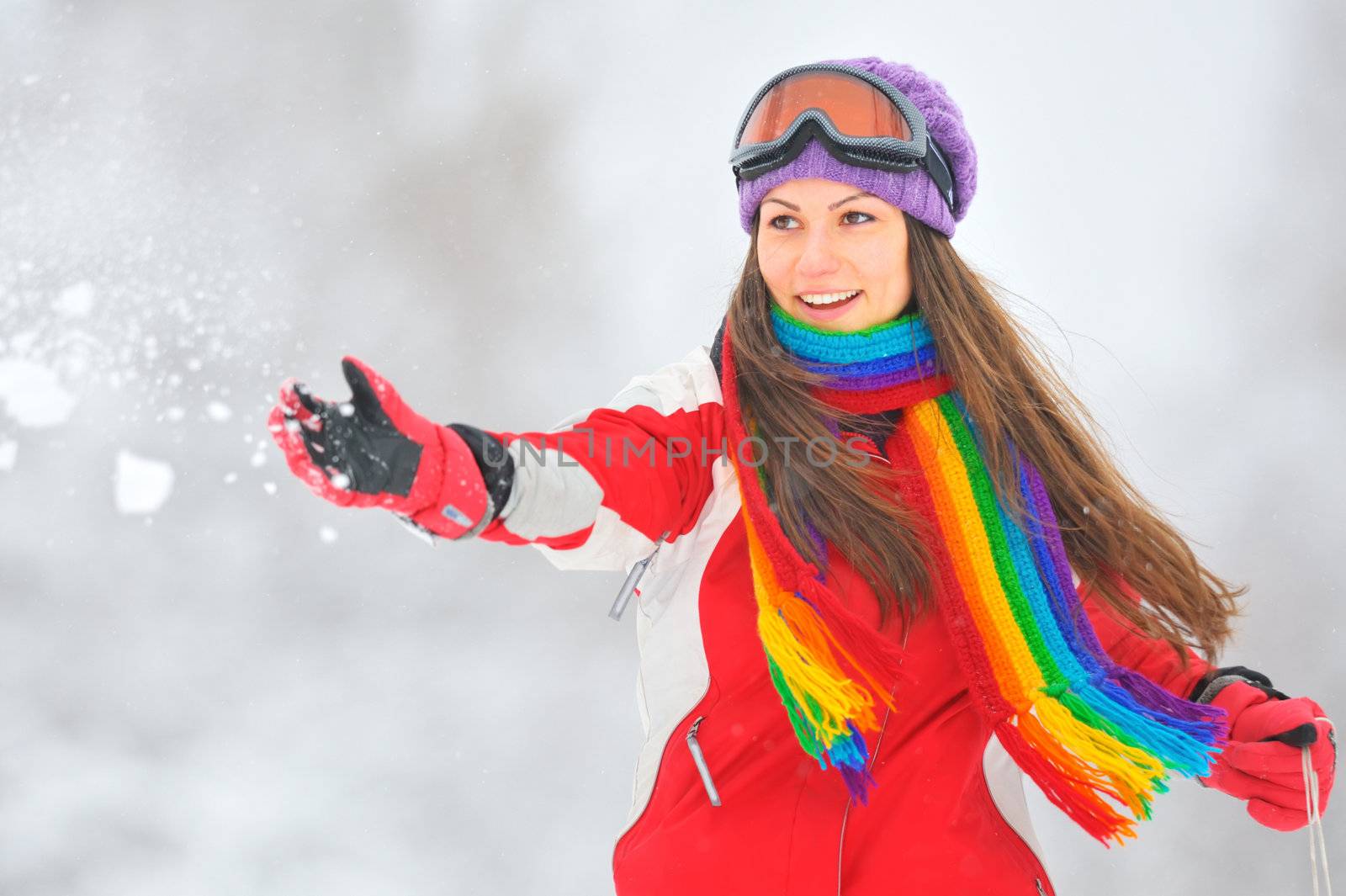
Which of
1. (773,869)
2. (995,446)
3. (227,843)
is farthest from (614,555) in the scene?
(227,843)

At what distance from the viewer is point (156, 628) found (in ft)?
8.55

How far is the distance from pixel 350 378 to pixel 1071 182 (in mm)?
2251

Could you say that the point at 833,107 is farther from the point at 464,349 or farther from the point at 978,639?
the point at 464,349

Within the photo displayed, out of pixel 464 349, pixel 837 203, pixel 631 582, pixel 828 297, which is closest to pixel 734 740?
pixel 631 582

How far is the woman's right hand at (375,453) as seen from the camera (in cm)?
93

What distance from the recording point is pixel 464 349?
8.77 ft

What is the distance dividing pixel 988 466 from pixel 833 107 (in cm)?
52

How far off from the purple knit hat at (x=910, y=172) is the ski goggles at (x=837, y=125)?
11mm

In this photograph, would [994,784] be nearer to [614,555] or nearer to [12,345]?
[614,555]

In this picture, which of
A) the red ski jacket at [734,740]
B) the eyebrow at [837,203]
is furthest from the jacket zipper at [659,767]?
the eyebrow at [837,203]

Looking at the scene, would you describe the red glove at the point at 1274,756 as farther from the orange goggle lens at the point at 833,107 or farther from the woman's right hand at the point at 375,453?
the woman's right hand at the point at 375,453

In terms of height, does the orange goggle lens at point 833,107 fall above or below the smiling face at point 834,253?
above

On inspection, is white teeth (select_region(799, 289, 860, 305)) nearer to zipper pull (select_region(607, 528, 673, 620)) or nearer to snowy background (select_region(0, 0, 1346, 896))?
zipper pull (select_region(607, 528, 673, 620))

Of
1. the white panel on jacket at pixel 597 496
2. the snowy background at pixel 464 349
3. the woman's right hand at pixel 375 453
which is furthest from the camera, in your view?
the snowy background at pixel 464 349
